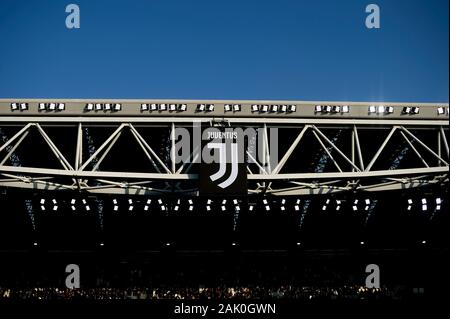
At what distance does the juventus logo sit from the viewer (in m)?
23.7

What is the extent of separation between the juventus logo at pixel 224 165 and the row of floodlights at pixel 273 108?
7.39ft

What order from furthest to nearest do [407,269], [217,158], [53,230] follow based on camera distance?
[407,269], [53,230], [217,158]

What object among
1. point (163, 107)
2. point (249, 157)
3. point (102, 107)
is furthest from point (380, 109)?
point (102, 107)

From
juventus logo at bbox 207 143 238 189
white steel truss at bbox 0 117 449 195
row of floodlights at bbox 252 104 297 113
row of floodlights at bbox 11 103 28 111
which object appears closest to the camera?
juventus logo at bbox 207 143 238 189

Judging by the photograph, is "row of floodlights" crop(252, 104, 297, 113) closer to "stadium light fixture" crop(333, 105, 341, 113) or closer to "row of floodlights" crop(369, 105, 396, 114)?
"stadium light fixture" crop(333, 105, 341, 113)

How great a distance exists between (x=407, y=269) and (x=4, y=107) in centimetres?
2854

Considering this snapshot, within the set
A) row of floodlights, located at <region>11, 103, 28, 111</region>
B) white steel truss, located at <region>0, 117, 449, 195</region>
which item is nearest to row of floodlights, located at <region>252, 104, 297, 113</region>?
white steel truss, located at <region>0, 117, 449, 195</region>

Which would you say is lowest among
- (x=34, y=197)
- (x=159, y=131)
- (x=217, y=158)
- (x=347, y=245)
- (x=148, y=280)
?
(x=148, y=280)

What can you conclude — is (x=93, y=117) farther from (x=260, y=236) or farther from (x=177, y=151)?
(x=260, y=236)

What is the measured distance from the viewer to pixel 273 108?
24.9 m

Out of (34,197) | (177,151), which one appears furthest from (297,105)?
(34,197)

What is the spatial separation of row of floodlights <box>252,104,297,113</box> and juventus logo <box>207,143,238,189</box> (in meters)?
2.25

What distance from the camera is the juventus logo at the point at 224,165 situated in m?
23.7

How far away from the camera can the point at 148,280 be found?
37000 mm
